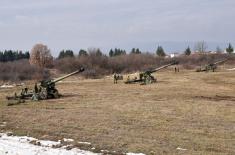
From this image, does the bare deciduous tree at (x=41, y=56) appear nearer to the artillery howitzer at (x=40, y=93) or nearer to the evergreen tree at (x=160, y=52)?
the evergreen tree at (x=160, y=52)

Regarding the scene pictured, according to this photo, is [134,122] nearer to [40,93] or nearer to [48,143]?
[48,143]

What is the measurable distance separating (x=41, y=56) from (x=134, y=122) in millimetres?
94744

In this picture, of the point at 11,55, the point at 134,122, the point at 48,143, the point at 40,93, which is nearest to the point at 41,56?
the point at 11,55

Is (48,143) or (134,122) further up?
(134,122)

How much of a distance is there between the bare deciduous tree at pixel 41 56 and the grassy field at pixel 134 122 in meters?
78.7

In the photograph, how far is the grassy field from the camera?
55.2ft

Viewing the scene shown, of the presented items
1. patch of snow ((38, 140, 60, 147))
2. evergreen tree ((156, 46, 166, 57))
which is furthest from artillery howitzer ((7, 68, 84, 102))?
evergreen tree ((156, 46, 166, 57))

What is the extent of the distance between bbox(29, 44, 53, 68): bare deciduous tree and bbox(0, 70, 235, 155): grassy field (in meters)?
78.7

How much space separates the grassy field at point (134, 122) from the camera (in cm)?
1681

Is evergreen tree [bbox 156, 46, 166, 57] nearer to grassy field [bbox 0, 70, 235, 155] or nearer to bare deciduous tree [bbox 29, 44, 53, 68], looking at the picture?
bare deciduous tree [bbox 29, 44, 53, 68]

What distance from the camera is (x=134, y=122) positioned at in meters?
22.1

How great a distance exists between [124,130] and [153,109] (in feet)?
24.7

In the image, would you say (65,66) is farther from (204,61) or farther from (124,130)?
(124,130)

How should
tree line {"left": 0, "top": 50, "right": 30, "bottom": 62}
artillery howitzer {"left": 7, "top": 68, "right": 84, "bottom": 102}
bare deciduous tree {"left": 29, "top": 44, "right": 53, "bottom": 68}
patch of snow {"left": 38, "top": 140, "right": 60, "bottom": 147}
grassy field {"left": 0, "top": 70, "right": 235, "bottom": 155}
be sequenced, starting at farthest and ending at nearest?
tree line {"left": 0, "top": 50, "right": 30, "bottom": 62}
bare deciduous tree {"left": 29, "top": 44, "right": 53, "bottom": 68}
artillery howitzer {"left": 7, "top": 68, "right": 84, "bottom": 102}
patch of snow {"left": 38, "top": 140, "right": 60, "bottom": 147}
grassy field {"left": 0, "top": 70, "right": 235, "bottom": 155}
